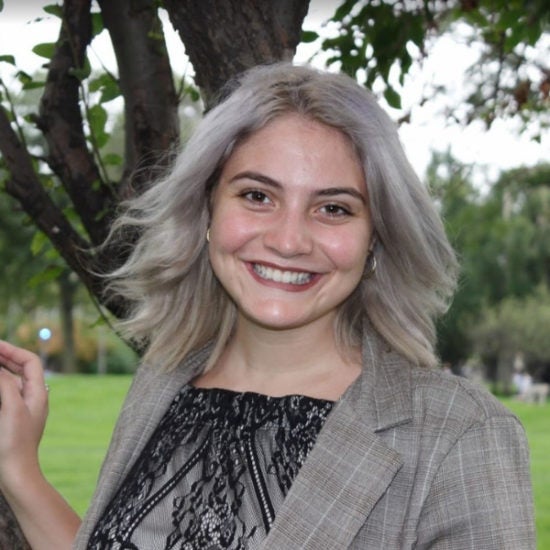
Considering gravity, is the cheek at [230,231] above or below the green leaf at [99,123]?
below

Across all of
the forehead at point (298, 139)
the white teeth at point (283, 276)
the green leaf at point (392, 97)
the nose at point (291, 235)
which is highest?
the green leaf at point (392, 97)

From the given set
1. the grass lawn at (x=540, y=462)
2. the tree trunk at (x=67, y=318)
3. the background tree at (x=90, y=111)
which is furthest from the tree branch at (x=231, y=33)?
the tree trunk at (x=67, y=318)

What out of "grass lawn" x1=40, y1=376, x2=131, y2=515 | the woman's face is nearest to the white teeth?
the woman's face

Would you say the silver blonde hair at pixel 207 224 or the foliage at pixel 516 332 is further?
the foliage at pixel 516 332

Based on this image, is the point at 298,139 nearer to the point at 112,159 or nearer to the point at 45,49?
the point at 45,49

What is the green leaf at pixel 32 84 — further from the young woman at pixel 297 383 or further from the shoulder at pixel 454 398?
the shoulder at pixel 454 398

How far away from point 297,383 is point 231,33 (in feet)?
3.41

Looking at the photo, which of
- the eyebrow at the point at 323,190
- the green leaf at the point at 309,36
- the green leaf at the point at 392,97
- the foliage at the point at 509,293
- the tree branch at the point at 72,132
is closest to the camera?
the eyebrow at the point at 323,190

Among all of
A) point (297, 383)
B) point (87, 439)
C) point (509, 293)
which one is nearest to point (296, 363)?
point (297, 383)

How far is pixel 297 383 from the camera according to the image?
9.75 ft

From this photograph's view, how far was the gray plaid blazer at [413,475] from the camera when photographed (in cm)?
246

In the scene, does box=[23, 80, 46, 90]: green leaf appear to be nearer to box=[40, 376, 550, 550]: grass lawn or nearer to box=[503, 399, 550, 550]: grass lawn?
box=[503, 399, 550, 550]: grass lawn

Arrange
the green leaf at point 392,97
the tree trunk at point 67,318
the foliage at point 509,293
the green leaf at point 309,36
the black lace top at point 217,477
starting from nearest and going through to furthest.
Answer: the black lace top at point 217,477, the green leaf at point 309,36, the green leaf at point 392,97, the tree trunk at point 67,318, the foliage at point 509,293

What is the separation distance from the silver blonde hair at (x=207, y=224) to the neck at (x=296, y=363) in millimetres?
53
